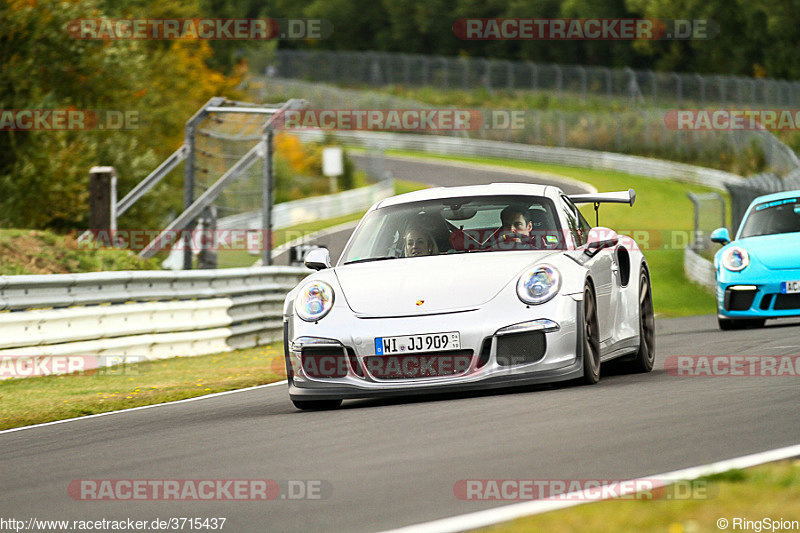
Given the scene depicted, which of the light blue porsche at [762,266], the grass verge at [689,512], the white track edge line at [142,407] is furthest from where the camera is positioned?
the light blue porsche at [762,266]

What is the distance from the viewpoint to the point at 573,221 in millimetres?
9406

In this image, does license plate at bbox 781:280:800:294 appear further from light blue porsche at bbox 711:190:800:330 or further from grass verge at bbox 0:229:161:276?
grass verge at bbox 0:229:161:276

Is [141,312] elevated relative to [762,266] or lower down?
lower down

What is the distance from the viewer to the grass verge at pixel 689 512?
14.0 feet

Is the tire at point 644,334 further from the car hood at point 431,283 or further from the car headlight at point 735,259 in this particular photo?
the car headlight at point 735,259

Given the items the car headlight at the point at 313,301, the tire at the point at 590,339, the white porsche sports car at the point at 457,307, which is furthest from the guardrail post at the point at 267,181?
the tire at the point at 590,339

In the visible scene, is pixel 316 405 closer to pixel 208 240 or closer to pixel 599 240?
pixel 599 240

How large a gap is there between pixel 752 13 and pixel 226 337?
70462 mm

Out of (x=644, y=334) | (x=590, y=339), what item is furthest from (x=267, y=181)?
(x=590, y=339)

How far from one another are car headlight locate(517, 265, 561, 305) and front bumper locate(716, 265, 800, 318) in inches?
238

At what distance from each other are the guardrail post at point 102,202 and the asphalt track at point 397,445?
1009 centimetres

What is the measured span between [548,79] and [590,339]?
5575 centimetres

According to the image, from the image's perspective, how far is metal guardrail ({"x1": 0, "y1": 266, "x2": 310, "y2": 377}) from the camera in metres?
12.3

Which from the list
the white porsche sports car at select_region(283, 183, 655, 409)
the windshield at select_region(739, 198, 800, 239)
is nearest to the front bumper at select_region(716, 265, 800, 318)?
the windshield at select_region(739, 198, 800, 239)
